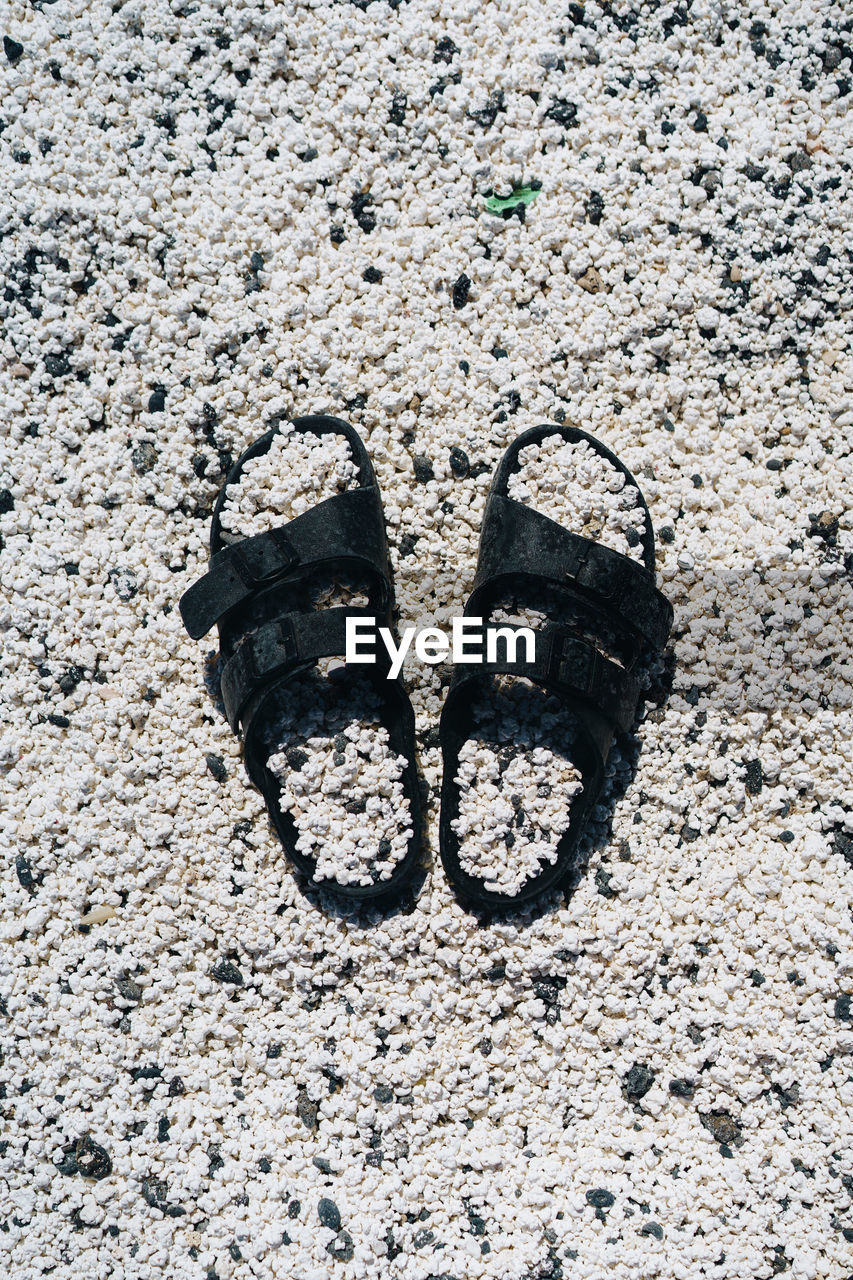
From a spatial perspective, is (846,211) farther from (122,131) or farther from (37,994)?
(37,994)

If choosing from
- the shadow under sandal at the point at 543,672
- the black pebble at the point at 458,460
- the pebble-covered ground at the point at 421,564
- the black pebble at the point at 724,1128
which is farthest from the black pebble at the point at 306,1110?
the black pebble at the point at 458,460

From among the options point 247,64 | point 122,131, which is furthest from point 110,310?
point 247,64

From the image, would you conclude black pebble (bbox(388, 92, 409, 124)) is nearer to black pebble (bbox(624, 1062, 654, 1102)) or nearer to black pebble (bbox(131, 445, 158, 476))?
black pebble (bbox(131, 445, 158, 476))

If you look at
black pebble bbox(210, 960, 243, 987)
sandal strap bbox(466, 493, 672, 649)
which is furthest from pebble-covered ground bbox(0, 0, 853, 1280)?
sandal strap bbox(466, 493, 672, 649)

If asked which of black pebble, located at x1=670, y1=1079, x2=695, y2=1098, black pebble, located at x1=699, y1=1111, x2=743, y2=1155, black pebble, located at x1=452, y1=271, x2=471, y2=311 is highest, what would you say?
black pebble, located at x1=452, y1=271, x2=471, y2=311

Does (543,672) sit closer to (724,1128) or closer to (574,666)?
(574,666)

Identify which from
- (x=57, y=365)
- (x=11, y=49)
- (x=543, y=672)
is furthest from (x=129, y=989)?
(x=11, y=49)
